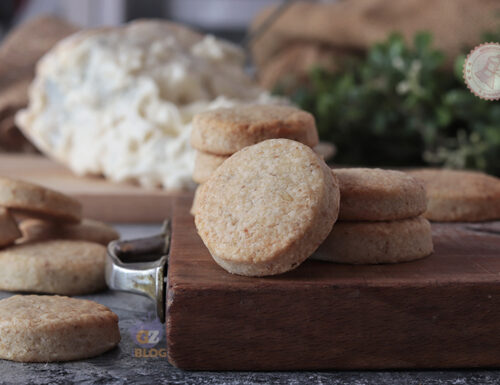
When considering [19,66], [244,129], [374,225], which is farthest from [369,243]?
[19,66]

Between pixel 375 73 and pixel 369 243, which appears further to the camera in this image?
pixel 375 73

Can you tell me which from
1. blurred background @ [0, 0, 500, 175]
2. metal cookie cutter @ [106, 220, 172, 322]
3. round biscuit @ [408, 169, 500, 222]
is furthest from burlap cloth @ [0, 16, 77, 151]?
round biscuit @ [408, 169, 500, 222]

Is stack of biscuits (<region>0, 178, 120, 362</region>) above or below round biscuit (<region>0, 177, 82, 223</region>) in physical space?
below

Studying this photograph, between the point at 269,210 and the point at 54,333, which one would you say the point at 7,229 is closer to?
the point at 54,333

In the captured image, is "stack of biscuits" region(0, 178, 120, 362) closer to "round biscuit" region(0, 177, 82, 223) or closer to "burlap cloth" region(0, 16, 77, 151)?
"round biscuit" region(0, 177, 82, 223)

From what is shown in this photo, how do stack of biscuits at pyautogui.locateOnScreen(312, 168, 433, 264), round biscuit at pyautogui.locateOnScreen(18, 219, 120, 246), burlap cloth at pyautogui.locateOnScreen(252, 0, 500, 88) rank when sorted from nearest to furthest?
1. stack of biscuits at pyautogui.locateOnScreen(312, 168, 433, 264)
2. round biscuit at pyautogui.locateOnScreen(18, 219, 120, 246)
3. burlap cloth at pyautogui.locateOnScreen(252, 0, 500, 88)

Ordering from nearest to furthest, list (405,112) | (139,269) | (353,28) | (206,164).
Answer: (139,269)
(206,164)
(405,112)
(353,28)

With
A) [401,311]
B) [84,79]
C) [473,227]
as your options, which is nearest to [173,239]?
[401,311]
